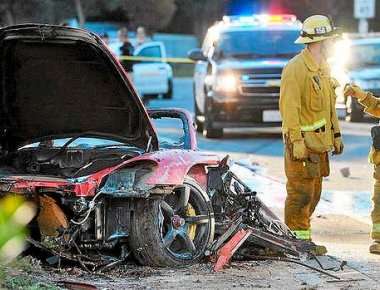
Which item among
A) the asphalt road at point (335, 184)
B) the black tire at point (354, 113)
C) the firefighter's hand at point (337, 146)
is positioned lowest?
the black tire at point (354, 113)

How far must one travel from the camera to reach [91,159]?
312 inches

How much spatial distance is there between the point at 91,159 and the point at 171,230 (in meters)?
0.95

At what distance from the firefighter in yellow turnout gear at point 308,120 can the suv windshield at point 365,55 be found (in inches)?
616

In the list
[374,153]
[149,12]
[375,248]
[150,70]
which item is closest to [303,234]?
[375,248]

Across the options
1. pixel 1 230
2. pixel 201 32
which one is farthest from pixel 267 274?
pixel 201 32

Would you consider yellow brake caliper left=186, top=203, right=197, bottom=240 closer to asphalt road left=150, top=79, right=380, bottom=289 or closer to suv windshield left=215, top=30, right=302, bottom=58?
asphalt road left=150, top=79, right=380, bottom=289

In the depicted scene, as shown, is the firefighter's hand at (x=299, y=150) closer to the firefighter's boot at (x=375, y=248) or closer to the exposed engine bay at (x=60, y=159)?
the firefighter's boot at (x=375, y=248)

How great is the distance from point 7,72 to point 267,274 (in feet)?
7.80

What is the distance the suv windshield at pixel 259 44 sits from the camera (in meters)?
19.5

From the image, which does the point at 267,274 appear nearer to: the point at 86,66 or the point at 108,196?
the point at 108,196

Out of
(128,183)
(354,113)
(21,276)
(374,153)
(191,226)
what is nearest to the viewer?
(21,276)

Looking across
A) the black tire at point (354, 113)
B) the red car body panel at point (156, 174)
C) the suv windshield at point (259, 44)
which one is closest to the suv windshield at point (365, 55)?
the black tire at point (354, 113)

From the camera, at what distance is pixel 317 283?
6969 mm

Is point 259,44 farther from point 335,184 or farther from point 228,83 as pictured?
point 335,184
